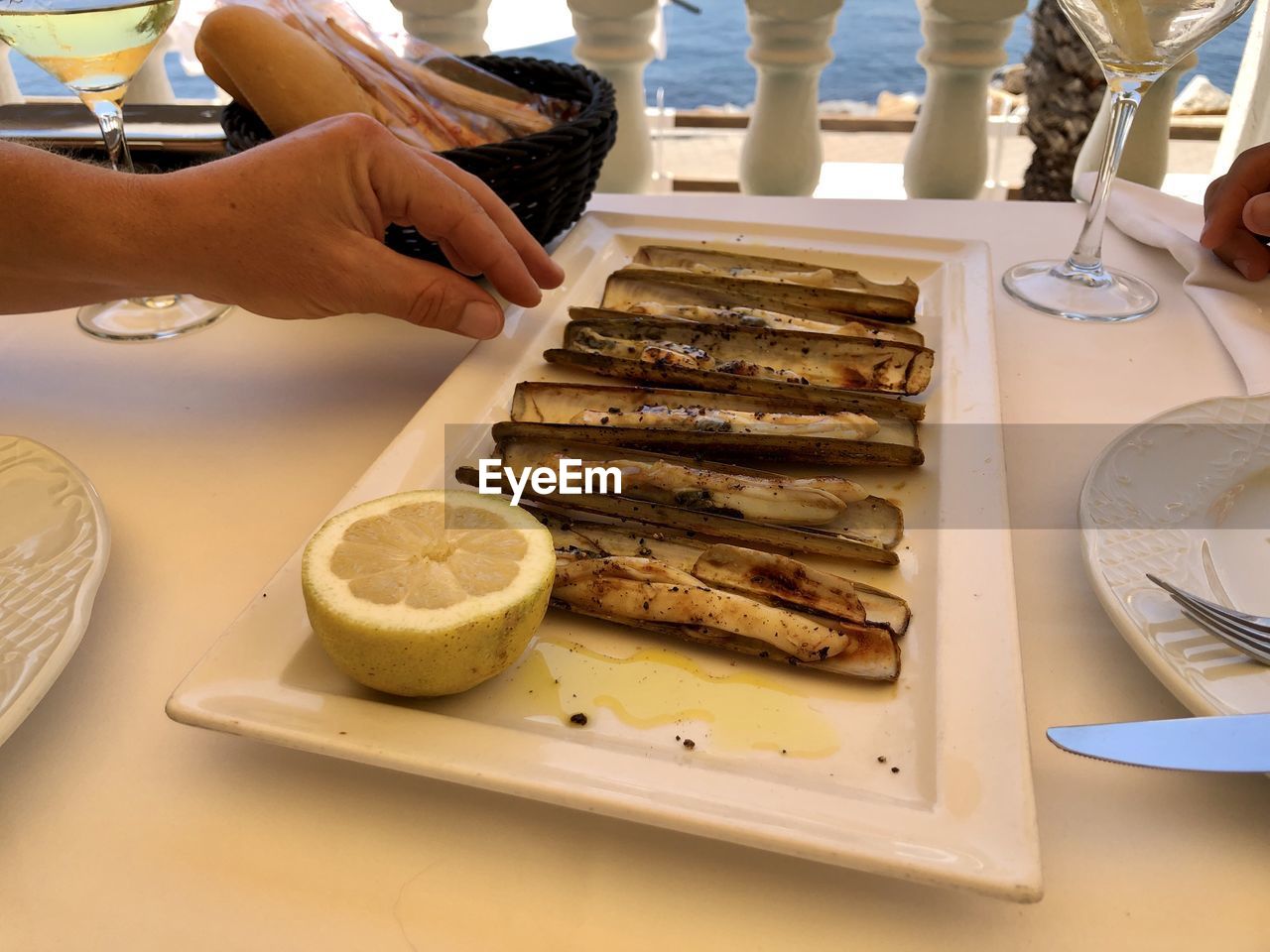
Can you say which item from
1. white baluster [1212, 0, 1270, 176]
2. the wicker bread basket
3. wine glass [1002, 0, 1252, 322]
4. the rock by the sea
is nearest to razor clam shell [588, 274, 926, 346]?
the wicker bread basket

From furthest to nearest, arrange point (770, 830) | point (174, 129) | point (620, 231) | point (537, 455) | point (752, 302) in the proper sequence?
point (174, 129)
point (620, 231)
point (752, 302)
point (537, 455)
point (770, 830)

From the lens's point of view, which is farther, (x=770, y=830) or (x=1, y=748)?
(x=1, y=748)

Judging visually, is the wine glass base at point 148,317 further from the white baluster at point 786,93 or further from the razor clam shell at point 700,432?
the white baluster at point 786,93

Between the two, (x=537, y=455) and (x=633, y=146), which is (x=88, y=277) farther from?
(x=633, y=146)

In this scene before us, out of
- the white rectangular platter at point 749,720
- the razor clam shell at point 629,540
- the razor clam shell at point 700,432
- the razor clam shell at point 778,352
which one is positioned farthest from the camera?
the razor clam shell at point 778,352

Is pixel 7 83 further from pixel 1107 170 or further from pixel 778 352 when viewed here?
pixel 1107 170

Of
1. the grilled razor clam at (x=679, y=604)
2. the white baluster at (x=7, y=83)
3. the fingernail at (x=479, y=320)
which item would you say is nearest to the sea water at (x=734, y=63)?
the white baluster at (x=7, y=83)

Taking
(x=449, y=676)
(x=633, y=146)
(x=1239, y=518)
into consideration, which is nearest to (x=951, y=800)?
(x=449, y=676)

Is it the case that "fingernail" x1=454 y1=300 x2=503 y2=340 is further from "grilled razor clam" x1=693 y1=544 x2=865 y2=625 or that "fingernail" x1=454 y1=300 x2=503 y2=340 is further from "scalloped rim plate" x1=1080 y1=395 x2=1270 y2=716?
"scalloped rim plate" x1=1080 y1=395 x2=1270 y2=716
